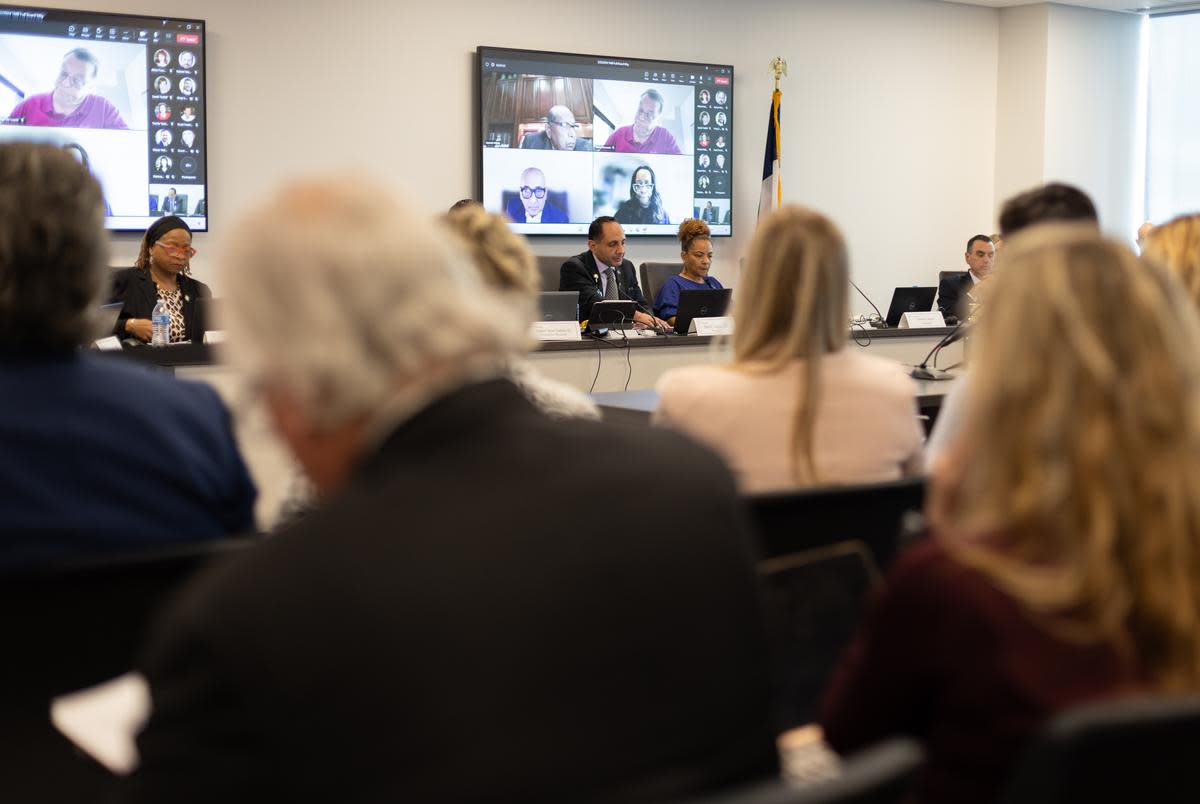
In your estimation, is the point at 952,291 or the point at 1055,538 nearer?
the point at 1055,538

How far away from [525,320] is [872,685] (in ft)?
1.44

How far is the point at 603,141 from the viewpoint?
830 centimetres

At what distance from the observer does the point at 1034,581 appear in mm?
994

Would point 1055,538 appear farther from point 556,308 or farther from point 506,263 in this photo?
point 556,308

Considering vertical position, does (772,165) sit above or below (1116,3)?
below

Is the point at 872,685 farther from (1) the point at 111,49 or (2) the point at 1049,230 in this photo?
(1) the point at 111,49

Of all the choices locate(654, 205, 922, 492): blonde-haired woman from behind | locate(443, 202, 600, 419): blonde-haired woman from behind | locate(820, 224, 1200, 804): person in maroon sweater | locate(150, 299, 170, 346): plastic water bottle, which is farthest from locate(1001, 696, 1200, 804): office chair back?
locate(150, 299, 170, 346): plastic water bottle

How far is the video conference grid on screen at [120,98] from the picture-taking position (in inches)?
258

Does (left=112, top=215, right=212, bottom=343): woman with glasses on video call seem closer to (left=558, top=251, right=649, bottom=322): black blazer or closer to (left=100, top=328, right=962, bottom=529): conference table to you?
(left=100, top=328, right=962, bottom=529): conference table

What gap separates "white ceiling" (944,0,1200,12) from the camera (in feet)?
32.3

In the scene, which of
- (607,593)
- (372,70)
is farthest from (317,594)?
(372,70)

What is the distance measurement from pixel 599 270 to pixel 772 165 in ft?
6.20

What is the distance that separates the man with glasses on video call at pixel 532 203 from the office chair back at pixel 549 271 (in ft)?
1.00

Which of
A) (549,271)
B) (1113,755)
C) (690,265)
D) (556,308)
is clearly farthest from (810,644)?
(549,271)
